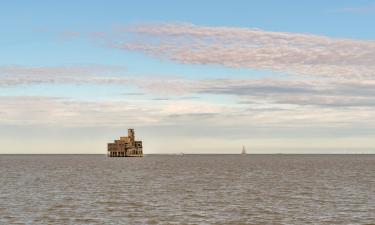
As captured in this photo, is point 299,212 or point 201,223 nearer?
point 201,223

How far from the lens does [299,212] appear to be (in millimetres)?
40406

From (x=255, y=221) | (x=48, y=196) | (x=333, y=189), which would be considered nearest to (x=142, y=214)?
(x=255, y=221)

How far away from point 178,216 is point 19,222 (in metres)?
10.5

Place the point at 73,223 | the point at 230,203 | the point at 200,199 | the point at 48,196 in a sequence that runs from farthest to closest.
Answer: the point at 48,196
the point at 200,199
the point at 230,203
the point at 73,223

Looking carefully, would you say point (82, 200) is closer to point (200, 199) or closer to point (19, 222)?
point (200, 199)

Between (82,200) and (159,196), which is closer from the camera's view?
(82,200)

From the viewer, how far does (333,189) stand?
6200cm

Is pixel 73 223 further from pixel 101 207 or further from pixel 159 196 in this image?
pixel 159 196

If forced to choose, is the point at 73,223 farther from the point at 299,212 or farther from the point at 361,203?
the point at 361,203

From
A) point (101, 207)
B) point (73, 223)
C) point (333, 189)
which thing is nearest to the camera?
point (73, 223)

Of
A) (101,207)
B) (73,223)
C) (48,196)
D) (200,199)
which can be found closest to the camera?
(73,223)

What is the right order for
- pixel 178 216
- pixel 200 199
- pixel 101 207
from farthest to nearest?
pixel 200 199 < pixel 101 207 < pixel 178 216

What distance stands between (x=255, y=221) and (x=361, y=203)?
581 inches

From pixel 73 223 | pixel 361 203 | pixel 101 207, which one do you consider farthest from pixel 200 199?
pixel 73 223
